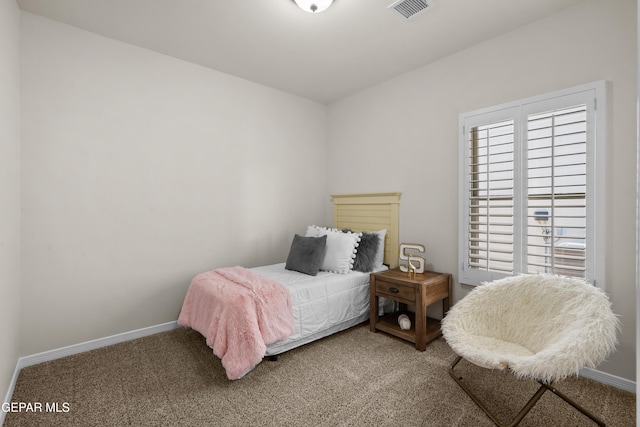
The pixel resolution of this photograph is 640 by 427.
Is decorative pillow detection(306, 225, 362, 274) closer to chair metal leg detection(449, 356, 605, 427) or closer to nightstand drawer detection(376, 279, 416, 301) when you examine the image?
nightstand drawer detection(376, 279, 416, 301)

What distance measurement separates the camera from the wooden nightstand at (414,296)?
8.52ft

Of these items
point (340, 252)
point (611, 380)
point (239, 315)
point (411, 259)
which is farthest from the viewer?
point (340, 252)

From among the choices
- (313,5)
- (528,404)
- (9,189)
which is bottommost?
(528,404)

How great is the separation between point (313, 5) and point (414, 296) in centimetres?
238

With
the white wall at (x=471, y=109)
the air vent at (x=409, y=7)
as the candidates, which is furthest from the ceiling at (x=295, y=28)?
the white wall at (x=471, y=109)

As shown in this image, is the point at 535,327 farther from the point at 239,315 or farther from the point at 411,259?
the point at 239,315

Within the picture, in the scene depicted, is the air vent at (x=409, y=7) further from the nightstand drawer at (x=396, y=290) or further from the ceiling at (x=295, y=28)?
the nightstand drawer at (x=396, y=290)

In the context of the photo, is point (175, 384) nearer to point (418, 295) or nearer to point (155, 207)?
point (155, 207)

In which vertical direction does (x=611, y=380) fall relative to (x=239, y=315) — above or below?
below

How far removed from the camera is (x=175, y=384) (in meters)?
2.10

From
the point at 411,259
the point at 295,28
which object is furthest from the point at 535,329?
the point at 295,28

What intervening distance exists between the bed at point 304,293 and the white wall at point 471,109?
0.32 meters

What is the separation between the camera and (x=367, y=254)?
127 inches

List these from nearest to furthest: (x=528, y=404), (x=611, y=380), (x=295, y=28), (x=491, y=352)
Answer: (x=528, y=404)
(x=491, y=352)
(x=611, y=380)
(x=295, y=28)
